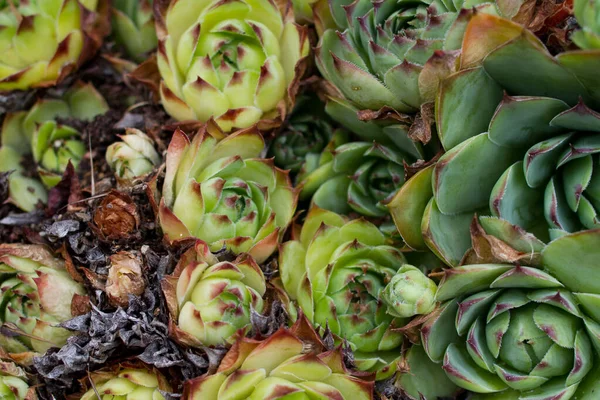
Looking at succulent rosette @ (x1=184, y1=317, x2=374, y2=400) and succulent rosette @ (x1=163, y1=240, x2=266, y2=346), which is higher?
succulent rosette @ (x1=163, y1=240, x2=266, y2=346)

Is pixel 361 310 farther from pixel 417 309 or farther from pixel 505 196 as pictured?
pixel 505 196

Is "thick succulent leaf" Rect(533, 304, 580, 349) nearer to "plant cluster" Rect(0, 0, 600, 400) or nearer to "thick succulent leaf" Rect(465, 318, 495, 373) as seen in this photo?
"plant cluster" Rect(0, 0, 600, 400)

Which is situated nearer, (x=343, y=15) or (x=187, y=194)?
(x=187, y=194)

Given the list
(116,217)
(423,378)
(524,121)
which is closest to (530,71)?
(524,121)

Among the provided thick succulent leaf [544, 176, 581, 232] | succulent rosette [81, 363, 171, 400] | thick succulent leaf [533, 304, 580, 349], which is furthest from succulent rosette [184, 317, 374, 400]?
thick succulent leaf [544, 176, 581, 232]

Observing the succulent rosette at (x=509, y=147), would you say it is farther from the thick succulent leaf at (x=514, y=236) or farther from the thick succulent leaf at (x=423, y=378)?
the thick succulent leaf at (x=423, y=378)

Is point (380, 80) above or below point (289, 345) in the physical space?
above

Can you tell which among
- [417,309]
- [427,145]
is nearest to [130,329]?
[417,309]
